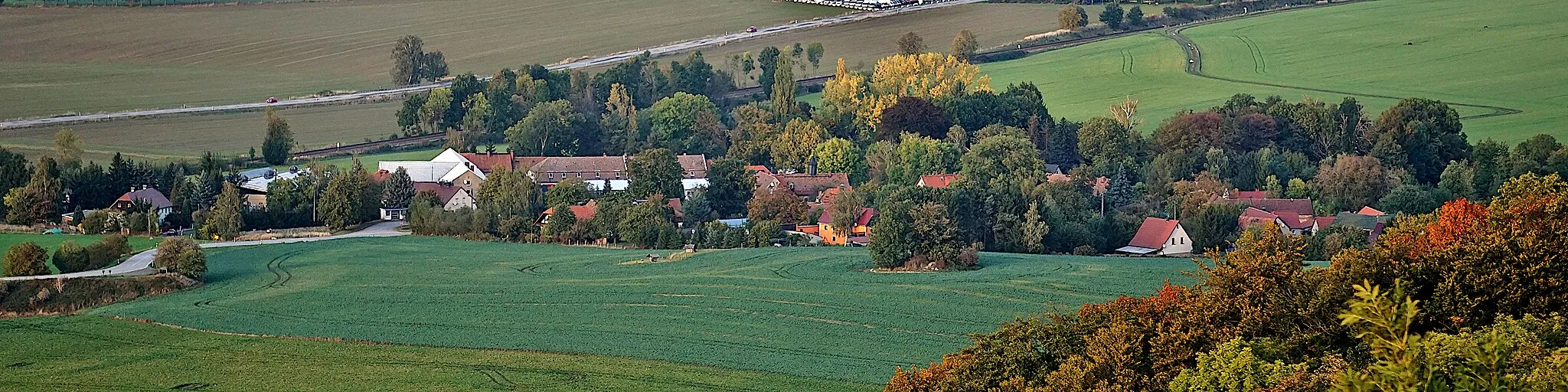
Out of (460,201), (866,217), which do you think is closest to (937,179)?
(866,217)

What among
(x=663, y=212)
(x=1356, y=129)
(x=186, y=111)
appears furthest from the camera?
(x=186, y=111)

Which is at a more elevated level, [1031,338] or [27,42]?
[27,42]

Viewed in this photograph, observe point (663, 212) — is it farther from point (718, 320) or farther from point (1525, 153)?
point (1525, 153)

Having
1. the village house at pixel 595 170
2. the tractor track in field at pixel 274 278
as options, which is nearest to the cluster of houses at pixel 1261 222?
the village house at pixel 595 170

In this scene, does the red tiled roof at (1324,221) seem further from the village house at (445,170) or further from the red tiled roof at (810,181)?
the village house at (445,170)

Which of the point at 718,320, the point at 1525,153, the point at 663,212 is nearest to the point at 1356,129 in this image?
the point at 1525,153

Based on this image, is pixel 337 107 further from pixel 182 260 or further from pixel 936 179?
pixel 182 260

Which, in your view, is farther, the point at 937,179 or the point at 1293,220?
the point at 937,179
